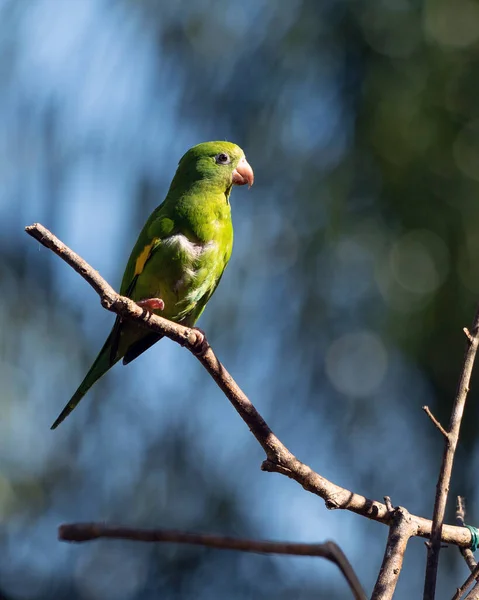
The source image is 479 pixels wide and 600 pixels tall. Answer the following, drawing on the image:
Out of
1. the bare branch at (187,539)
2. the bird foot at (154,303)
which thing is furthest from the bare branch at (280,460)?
the bird foot at (154,303)

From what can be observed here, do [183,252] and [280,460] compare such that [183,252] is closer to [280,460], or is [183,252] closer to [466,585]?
[280,460]

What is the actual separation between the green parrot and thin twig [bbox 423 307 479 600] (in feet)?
4.04

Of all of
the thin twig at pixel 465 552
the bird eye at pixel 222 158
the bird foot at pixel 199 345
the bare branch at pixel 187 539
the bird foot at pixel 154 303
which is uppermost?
the bird eye at pixel 222 158

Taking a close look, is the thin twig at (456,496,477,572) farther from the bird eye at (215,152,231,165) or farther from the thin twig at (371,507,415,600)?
the bird eye at (215,152,231,165)

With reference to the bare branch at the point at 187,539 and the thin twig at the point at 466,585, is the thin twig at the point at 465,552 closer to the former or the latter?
the thin twig at the point at 466,585

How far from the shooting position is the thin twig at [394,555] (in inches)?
48.7

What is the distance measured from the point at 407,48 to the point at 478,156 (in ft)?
2.31

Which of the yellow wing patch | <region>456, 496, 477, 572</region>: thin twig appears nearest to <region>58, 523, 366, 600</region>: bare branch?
<region>456, 496, 477, 572</region>: thin twig

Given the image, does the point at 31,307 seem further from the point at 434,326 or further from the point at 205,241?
the point at 434,326

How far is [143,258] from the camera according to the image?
8.27 feet

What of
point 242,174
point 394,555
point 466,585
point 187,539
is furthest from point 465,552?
point 242,174

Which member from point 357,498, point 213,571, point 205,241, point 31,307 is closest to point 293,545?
point 357,498

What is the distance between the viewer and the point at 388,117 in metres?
4.03

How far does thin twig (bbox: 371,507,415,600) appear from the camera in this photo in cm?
124
